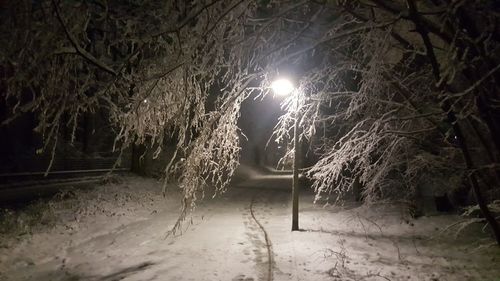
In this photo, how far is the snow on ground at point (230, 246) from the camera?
27.1 feet

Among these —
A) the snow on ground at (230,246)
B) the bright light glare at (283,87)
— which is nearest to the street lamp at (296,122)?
the bright light glare at (283,87)

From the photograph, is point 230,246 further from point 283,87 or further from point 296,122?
point 283,87

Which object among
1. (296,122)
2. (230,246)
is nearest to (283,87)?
(296,122)

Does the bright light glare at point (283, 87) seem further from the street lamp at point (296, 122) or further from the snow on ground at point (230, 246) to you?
the snow on ground at point (230, 246)

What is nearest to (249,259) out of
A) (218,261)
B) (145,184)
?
(218,261)

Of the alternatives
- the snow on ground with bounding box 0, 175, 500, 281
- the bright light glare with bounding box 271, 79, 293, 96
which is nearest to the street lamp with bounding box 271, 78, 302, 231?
the bright light glare with bounding box 271, 79, 293, 96

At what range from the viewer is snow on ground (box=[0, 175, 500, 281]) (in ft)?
27.1

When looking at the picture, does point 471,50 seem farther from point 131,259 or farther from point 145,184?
point 145,184

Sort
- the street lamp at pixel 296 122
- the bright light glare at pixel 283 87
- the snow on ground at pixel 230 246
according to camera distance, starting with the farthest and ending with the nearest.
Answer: the bright light glare at pixel 283 87, the street lamp at pixel 296 122, the snow on ground at pixel 230 246

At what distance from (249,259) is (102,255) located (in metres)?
3.61

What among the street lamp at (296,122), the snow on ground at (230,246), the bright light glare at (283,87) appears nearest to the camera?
the snow on ground at (230,246)

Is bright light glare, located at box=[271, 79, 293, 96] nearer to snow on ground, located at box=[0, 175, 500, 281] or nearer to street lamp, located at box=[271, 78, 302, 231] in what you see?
street lamp, located at box=[271, 78, 302, 231]

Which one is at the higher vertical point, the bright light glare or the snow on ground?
the bright light glare

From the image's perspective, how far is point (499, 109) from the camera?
480 centimetres
